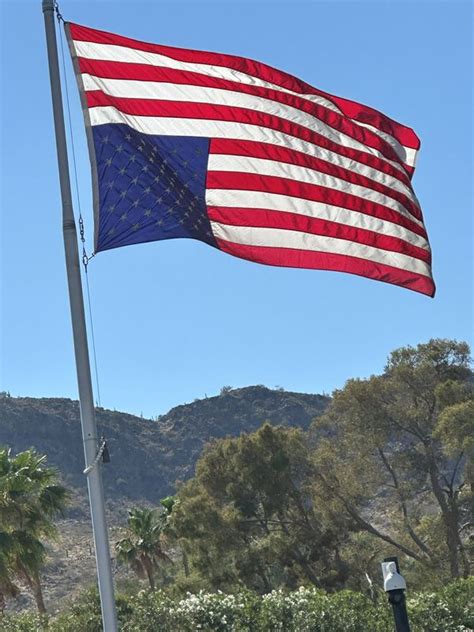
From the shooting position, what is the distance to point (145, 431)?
576 feet

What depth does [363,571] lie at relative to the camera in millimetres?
38562

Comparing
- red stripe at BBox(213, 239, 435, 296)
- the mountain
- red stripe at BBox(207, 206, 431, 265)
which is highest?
the mountain

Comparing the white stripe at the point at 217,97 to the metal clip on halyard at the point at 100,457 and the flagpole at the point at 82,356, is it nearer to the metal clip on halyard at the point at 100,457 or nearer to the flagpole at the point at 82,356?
the flagpole at the point at 82,356

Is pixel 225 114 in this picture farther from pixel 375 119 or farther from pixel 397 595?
pixel 397 595

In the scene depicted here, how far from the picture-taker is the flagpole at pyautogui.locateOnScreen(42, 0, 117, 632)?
7.28 m

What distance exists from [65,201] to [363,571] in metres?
33.3

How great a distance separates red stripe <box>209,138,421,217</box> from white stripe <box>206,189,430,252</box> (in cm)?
38

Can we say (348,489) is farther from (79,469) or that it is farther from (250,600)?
(79,469)

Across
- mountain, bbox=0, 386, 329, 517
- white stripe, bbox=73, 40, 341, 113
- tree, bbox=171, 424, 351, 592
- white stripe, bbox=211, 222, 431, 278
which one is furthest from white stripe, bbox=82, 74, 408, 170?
mountain, bbox=0, 386, 329, 517

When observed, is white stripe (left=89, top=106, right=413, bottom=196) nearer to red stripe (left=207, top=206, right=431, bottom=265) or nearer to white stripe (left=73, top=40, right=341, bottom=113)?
white stripe (left=73, top=40, right=341, bottom=113)

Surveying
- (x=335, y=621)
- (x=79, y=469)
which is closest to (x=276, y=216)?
(x=335, y=621)

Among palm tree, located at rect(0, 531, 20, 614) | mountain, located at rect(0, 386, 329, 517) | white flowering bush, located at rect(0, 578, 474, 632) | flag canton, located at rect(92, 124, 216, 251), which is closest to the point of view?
flag canton, located at rect(92, 124, 216, 251)

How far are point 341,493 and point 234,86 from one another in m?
31.3

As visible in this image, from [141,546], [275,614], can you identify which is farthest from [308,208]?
[141,546]
